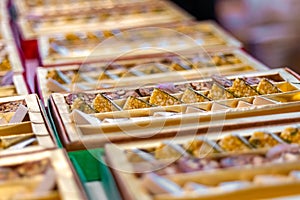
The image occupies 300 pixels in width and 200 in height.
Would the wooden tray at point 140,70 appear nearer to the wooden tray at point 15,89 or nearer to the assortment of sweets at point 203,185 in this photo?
the wooden tray at point 15,89

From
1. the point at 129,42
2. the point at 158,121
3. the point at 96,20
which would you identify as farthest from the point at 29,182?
the point at 96,20

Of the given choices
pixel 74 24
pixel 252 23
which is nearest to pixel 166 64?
pixel 74 24

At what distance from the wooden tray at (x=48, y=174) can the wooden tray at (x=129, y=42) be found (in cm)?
126

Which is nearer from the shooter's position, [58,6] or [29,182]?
[29,182]

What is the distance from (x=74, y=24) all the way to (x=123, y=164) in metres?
2.35

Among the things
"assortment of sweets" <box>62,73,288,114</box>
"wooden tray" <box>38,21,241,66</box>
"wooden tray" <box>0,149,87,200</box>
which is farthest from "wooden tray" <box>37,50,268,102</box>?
"wooden tray" <box>0,149,87,200</box>

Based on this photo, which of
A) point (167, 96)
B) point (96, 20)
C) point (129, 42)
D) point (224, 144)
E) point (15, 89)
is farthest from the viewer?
point (96, 20)

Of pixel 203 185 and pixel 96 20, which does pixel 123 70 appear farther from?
pixel 203 185

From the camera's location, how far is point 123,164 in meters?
1.42

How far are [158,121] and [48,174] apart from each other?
0.50 m

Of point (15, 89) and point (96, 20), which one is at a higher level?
point (15, 89)

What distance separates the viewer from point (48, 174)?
4.57 feet

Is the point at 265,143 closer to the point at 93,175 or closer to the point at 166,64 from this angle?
the point at 93,175

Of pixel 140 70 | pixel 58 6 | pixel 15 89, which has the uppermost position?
pixel 15 89
